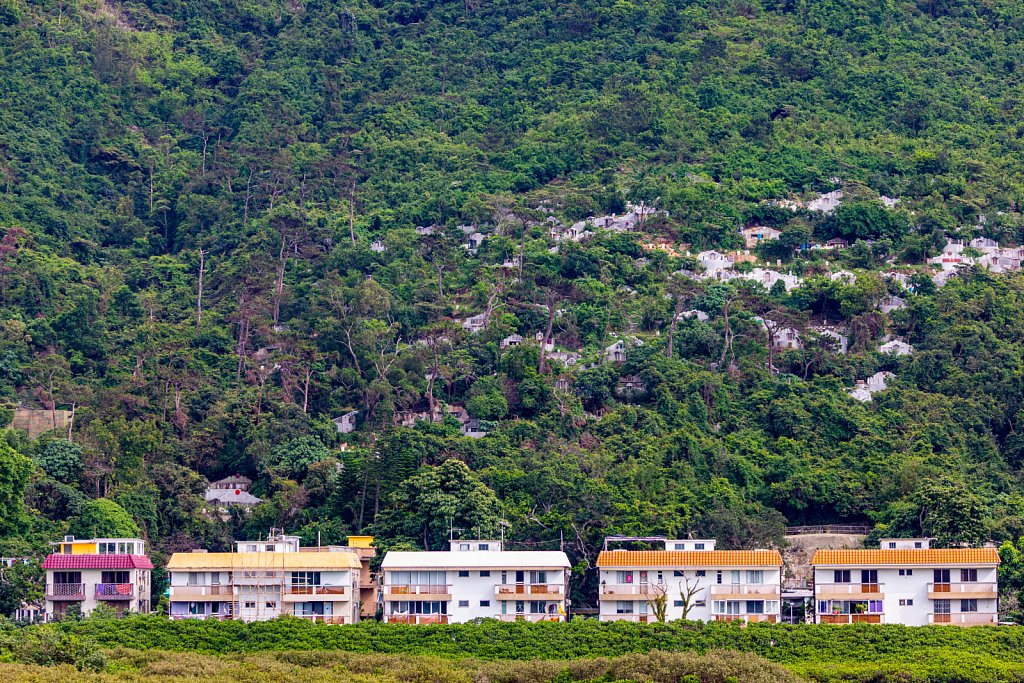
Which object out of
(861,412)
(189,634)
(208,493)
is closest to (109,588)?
(189,634)

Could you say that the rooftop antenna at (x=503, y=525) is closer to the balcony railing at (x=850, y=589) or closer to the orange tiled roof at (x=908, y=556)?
the orange tiled roof at (x=908, y=556)

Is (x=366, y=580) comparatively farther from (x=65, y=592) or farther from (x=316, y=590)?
(x=65, y=592)

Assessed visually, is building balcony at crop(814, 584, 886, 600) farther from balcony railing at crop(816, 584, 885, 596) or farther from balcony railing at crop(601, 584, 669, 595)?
balcony railing at crop(601, 584, 669, 595)

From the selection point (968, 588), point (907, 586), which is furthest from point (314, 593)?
point (968, 588)

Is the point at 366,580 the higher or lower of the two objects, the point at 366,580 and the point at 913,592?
the higher

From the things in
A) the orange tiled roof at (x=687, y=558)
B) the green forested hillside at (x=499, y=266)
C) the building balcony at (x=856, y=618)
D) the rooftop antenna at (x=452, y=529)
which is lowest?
the building balcony at (x=856, y=618)

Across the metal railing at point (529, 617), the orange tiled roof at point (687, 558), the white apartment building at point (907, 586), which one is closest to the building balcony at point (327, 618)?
the metal railing at point (529, 617)
